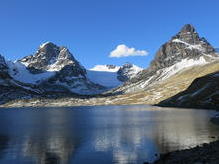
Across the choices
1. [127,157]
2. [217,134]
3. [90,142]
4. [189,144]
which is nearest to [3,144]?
[90,142]

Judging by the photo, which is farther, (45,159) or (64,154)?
(64,154)

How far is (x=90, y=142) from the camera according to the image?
9312 cm

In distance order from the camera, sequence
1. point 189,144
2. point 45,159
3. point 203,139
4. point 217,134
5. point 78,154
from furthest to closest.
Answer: point 217,134 → point 203,139 → point 189,144 → point 78,154 → point 45,159

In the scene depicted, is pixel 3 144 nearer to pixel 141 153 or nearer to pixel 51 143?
pixel 51 143

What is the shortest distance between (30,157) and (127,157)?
19297 millimetres

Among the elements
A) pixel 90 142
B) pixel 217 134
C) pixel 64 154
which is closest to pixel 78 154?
pixel 64 154

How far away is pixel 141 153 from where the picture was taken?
241 ft

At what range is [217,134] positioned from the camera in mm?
95938

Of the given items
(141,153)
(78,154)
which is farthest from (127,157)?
(78,154)

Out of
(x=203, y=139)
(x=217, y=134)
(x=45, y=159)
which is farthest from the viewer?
(x=217, y=134)

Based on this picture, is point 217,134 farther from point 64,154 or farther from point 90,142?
point 64,154

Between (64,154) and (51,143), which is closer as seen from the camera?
(64,154)

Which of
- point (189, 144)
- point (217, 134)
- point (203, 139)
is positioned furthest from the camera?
point (217, 134)

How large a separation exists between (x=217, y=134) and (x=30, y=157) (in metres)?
50.3
